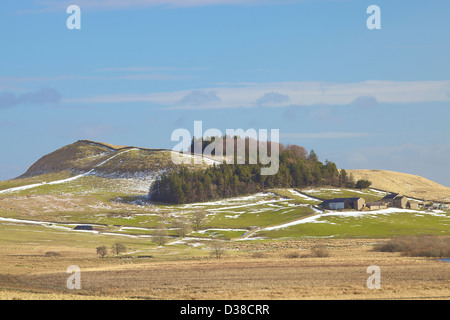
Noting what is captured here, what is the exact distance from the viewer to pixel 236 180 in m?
165

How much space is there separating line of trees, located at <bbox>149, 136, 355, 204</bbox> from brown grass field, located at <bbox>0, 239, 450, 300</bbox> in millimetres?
81296

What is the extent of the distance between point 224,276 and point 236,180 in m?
117

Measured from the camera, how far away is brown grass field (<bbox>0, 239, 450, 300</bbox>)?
36.0 m

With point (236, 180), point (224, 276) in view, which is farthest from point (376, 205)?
point (224, 276)

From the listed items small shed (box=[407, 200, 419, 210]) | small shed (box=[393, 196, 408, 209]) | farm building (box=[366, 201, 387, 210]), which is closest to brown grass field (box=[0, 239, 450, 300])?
farm building (box=[366, 201, 387, 210])

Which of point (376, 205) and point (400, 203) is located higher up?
point (400, 203)

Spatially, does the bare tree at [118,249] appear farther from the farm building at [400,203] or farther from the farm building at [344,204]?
the farm building at [400,203]

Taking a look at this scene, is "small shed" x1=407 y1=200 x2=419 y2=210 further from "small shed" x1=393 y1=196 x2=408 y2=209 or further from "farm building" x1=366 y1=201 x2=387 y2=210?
"farm building" x1=366 y1=201 x2=387 y2=210

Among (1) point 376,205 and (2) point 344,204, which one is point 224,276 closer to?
(2) point 344,204

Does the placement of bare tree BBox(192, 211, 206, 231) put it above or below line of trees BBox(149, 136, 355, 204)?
below

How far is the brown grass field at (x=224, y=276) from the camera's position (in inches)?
1419
